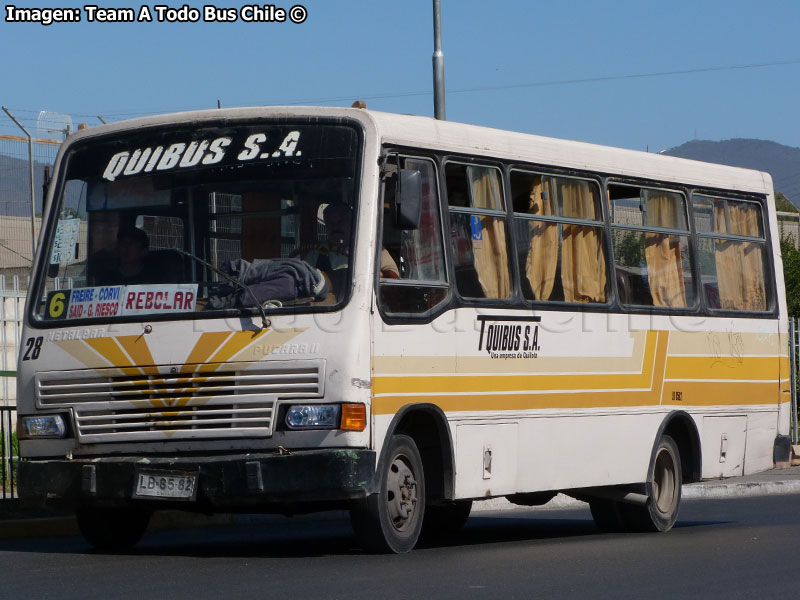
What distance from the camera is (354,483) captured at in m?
9.67

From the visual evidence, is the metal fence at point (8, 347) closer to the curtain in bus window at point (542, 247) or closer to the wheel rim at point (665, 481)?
the curtain in bus window at point (542, 247)

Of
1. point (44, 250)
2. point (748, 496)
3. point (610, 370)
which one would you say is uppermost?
point (44, 250)

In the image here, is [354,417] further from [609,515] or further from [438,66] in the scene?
[438,66]

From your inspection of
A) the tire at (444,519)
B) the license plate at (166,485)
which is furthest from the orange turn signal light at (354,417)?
the tire at (444,519)

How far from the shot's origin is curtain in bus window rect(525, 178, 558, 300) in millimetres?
11836

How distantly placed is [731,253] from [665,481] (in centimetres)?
236

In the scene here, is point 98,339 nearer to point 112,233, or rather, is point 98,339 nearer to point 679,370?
point 112,233

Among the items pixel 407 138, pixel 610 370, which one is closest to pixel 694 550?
pixel 610 370

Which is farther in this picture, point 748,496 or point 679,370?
point 748,496

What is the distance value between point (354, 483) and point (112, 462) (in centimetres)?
165

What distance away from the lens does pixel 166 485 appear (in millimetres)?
9930

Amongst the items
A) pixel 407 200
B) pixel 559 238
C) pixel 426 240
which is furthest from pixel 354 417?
pixel 559 238

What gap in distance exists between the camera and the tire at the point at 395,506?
9992 mm

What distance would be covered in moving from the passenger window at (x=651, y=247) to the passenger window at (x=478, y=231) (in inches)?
67.7
